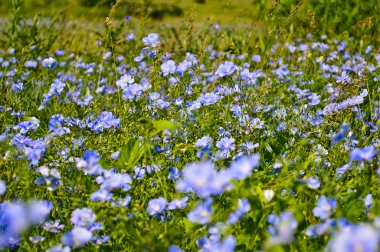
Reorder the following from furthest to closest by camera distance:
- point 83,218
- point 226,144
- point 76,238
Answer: point 226,144 → point 83,218 → point 76,238

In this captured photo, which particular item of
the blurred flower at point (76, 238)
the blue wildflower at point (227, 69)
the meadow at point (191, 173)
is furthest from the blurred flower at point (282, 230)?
the blue wildflower at point (227, 69)

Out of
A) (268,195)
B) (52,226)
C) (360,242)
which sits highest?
(360,242)

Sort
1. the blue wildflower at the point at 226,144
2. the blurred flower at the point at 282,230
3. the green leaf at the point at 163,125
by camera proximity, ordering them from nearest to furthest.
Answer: the blurred flower at the point at 282,230 < the green leaf at the point at 163,125 < the blue wildflower at the point at 226,144

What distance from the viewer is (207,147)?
6.23ft

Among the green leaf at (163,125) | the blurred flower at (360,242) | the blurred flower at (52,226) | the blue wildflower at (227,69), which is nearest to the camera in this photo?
the blurred flower at (360,242)

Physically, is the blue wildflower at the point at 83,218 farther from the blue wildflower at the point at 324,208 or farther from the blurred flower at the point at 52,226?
the blue wildflower at the point at 324,208

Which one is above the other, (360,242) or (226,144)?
(360,242)

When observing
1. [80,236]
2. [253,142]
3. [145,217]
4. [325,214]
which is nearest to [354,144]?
[253,142]

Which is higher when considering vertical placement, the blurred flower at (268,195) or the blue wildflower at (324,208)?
the blue wildflower at (324,208)

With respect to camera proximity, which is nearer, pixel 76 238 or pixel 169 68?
pixel 76 238

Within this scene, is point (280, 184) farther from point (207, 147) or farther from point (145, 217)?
point (145, 217)

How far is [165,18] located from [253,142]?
→ 510 inches

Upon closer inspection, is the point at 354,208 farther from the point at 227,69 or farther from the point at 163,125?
the point at 227,69

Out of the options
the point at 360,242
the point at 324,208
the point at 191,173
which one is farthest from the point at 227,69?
the point at 360,242
